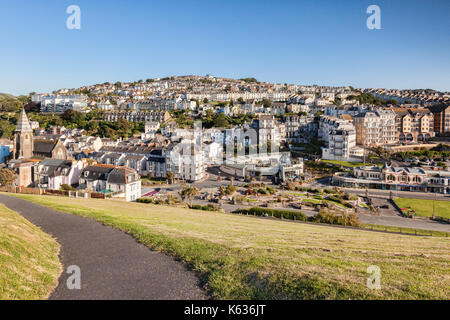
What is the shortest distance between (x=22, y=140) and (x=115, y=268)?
5591 centimetres

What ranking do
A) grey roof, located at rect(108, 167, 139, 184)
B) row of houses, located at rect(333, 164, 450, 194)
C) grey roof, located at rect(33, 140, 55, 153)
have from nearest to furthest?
1. grey roof, located at rect(108, 167, 139, 184)
2. row of houses, located at rect(333, 164, 450, 194)
3. grey roof, located at rect(33, 140, 55, 153)

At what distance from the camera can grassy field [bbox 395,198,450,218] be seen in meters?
40.2

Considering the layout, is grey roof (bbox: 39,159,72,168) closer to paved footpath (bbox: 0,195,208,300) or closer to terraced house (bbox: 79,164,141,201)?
terraced house (bbox: 79,164,141,201)

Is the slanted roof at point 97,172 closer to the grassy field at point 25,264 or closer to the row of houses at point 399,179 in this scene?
the grassy field at point 25,264

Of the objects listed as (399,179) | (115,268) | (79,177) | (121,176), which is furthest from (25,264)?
(399,179)

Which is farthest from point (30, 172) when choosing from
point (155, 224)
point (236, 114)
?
point (236, 114)

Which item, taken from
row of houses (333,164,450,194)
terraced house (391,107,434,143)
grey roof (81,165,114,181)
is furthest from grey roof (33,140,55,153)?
terraced house (391,107,434,143)

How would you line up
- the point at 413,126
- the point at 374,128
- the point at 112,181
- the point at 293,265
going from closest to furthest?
1. the point at 293,265
2. the point at 112,181
3. the point at 374,128
4. the point at 413,126

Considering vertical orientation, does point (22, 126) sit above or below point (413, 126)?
below

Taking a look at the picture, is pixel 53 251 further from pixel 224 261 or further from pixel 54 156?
pixel 54 156

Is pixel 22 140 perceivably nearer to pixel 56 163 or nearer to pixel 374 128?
pixel 56 163

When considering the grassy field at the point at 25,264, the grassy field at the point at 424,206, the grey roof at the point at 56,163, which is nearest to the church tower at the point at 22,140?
the grey roof at the point at 56,163

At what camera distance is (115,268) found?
10664 mm

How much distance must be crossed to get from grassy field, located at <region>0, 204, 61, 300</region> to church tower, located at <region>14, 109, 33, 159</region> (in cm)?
4986
